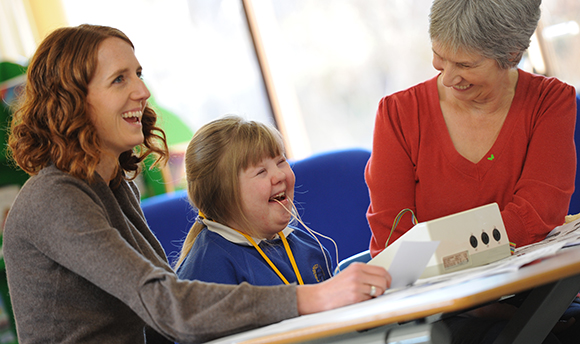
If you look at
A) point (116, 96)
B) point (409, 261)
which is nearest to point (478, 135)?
point (409, 261)

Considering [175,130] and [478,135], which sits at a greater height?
[478,135]

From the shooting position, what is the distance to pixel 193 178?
4.68 ft

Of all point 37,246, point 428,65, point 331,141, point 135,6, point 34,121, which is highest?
point 135,6

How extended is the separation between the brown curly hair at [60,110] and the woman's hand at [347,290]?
47 cm

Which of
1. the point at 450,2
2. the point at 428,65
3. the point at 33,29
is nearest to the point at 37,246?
the point at 450,2

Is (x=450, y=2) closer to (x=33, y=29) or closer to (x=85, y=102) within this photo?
(x=85, y=102)

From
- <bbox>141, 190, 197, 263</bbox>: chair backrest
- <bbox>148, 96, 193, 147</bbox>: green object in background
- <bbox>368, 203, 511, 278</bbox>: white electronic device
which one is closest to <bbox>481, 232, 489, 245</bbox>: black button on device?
<bbox>368, 203, 511, 278</bbox>: white electronic device

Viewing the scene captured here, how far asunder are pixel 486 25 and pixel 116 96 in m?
0.87

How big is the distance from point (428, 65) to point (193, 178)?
6.57 ft

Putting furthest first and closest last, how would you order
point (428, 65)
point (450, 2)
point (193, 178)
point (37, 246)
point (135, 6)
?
point (135, 6)
point (428, 65)
point (193, 178)
point (450, 2)
point (37, 246)

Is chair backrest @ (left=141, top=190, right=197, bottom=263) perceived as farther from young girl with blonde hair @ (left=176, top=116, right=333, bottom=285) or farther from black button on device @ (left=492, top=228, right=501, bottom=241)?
black button on device @ (left=492, top=228, right=501, bottom=241)

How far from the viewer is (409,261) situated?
84 centimetres

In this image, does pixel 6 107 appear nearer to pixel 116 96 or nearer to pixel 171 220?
pixel 171 220

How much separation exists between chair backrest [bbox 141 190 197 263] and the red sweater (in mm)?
804
